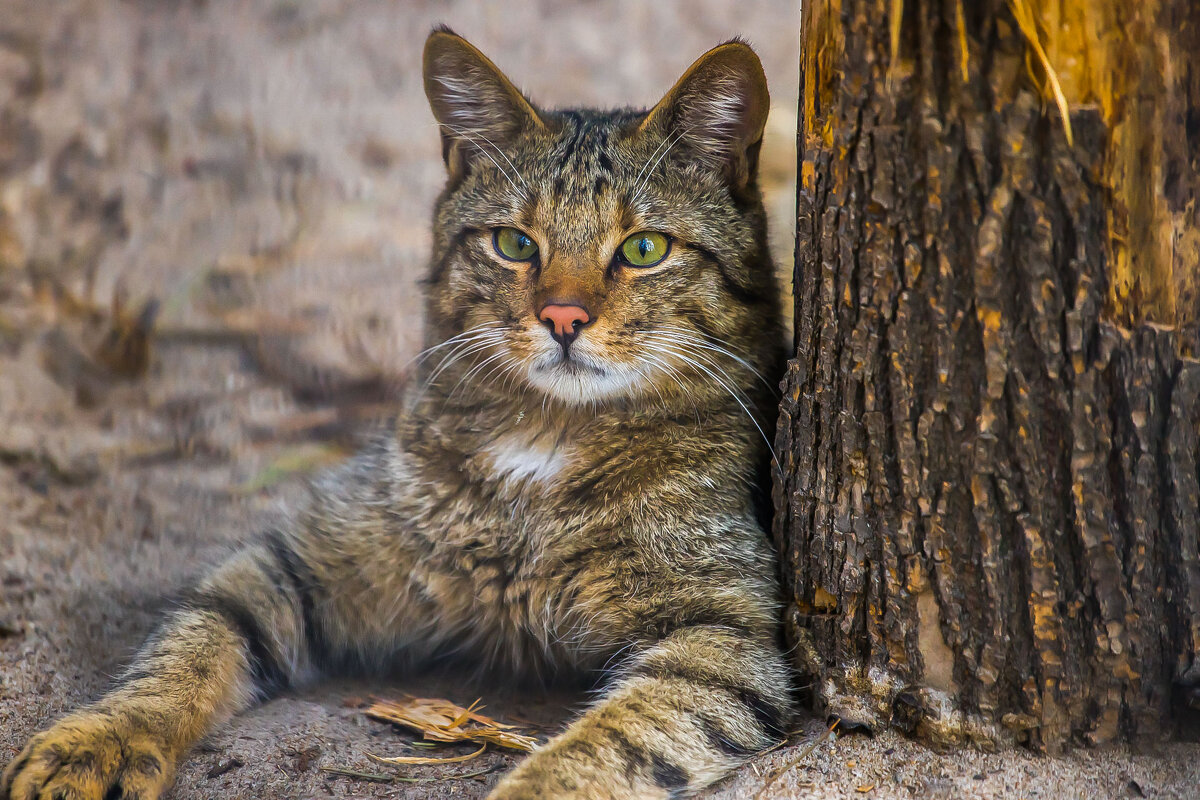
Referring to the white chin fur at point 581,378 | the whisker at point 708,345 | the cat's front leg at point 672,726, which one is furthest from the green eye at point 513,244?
the cat's front leg at point 672,726

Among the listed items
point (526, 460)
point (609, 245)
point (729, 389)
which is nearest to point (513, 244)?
point (609, 245)

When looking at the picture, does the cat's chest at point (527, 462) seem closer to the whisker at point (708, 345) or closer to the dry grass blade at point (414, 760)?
the whisker at point (708, 345)

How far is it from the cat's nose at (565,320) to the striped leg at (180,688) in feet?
4.21

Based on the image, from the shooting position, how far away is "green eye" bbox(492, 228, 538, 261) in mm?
2904

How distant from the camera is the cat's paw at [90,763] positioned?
2.24 metres

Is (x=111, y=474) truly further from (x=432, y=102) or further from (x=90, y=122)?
(x=90, y=122)

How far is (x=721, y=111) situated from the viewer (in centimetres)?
283

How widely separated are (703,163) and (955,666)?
159 centimetres

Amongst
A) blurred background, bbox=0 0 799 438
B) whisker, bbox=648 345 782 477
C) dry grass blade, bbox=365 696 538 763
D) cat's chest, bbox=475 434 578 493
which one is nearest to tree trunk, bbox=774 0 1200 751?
whisker, bbox=648 345 782 477

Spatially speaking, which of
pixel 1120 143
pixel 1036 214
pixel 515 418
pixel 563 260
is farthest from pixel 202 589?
pixel 1120 143

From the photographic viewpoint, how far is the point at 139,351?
487 cm

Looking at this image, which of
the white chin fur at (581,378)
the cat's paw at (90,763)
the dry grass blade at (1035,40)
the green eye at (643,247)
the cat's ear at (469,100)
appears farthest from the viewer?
the cat's ear at (469,100)

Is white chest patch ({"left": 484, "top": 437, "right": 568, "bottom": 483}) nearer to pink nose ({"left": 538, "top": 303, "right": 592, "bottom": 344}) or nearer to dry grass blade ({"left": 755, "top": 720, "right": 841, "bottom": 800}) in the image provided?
pink nose ({"left": 538, "top": 303, "right": 592, "bottom": 344})

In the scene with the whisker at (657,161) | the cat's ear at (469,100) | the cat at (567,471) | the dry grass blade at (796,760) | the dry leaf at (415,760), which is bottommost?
the dry leaf at (415,760)
